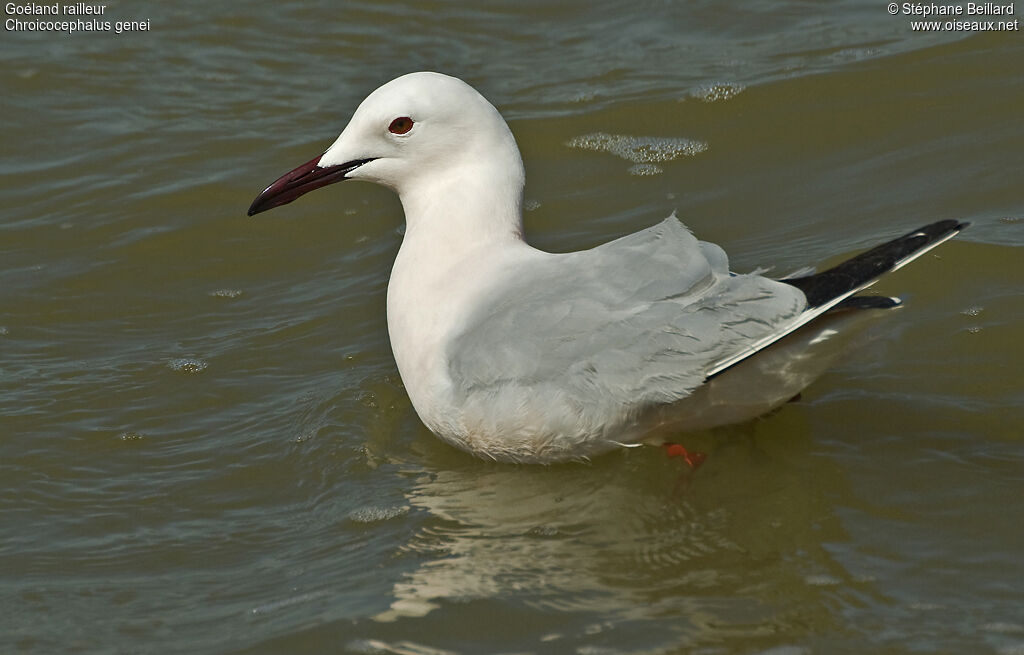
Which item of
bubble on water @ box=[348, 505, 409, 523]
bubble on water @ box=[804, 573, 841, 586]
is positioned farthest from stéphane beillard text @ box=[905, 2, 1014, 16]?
bubble on water @ box=[348, 505, 409, 523]

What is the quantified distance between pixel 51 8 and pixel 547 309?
6.35 metres

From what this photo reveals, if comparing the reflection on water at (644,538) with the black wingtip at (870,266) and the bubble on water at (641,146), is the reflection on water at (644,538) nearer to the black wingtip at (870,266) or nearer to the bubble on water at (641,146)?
the black wingtip at (870,266)

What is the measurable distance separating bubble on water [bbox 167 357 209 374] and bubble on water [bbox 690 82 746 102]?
136 inches

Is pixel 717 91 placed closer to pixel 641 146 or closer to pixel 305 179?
pixel 641 146

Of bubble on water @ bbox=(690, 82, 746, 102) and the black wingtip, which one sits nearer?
the black wingtip

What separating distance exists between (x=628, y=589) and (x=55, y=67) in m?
6.25

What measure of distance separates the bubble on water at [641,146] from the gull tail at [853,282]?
3334mm

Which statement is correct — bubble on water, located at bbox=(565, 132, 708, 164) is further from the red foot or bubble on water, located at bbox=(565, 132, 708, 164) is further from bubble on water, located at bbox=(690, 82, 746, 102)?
the red foot

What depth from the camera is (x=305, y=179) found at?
494 centimetres

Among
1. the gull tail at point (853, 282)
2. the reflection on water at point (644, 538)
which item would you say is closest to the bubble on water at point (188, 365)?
the reflection on water at point (644, 538)

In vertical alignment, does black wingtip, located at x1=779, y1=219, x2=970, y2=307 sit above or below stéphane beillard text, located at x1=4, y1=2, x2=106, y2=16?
below

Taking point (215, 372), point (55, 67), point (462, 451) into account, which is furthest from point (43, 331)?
point (55, 67)

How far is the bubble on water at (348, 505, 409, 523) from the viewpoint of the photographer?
14.7ft

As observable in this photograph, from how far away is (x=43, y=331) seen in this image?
6.20 meters
